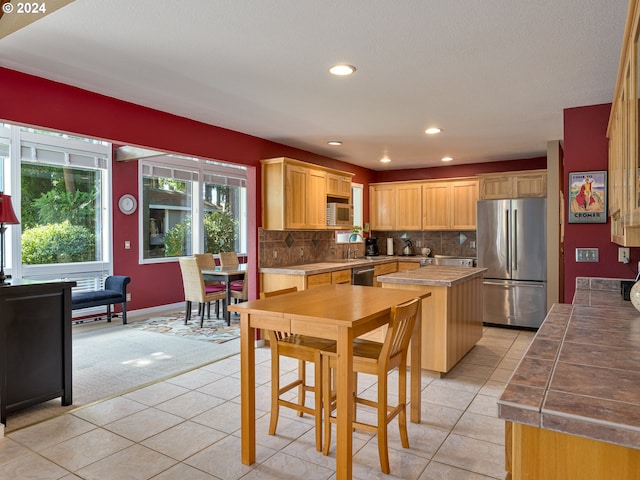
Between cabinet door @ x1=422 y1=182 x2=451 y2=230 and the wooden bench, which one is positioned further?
cabinet door @ x1=422 y1=182 x2=451 y2=230

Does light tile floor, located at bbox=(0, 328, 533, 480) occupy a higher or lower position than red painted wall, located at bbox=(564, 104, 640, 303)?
lower

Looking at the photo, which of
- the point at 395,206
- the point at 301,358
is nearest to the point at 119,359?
the point at 301,358

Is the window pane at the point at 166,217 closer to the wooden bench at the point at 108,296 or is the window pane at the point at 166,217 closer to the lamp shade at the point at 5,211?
the wooden bench at the point at 108,296

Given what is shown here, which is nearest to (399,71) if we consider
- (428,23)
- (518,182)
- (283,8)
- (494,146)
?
(428,23)

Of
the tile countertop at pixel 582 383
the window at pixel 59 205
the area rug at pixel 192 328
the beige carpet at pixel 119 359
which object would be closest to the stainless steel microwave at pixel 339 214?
the area rug at pixel 192 328

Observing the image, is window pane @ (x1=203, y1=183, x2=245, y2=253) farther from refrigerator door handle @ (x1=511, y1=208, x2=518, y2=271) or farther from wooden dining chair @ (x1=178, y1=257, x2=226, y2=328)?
refrigerator door handle @ (x1=511, y1=208, x2=518, y2=271)

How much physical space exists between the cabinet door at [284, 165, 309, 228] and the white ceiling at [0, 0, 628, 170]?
33.0 inches

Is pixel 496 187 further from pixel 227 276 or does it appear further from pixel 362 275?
pixel 227 276

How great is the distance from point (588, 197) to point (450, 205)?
10.6 ft

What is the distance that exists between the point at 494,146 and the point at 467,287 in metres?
2.22

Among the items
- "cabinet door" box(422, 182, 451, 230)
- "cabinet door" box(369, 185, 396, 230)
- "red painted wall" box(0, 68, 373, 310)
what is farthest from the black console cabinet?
"cabinet door" box(422, 182, 451, 230)

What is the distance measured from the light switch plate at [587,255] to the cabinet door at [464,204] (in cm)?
297

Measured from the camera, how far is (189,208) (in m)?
7.68

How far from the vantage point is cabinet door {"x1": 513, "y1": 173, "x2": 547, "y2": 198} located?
5.95 m
